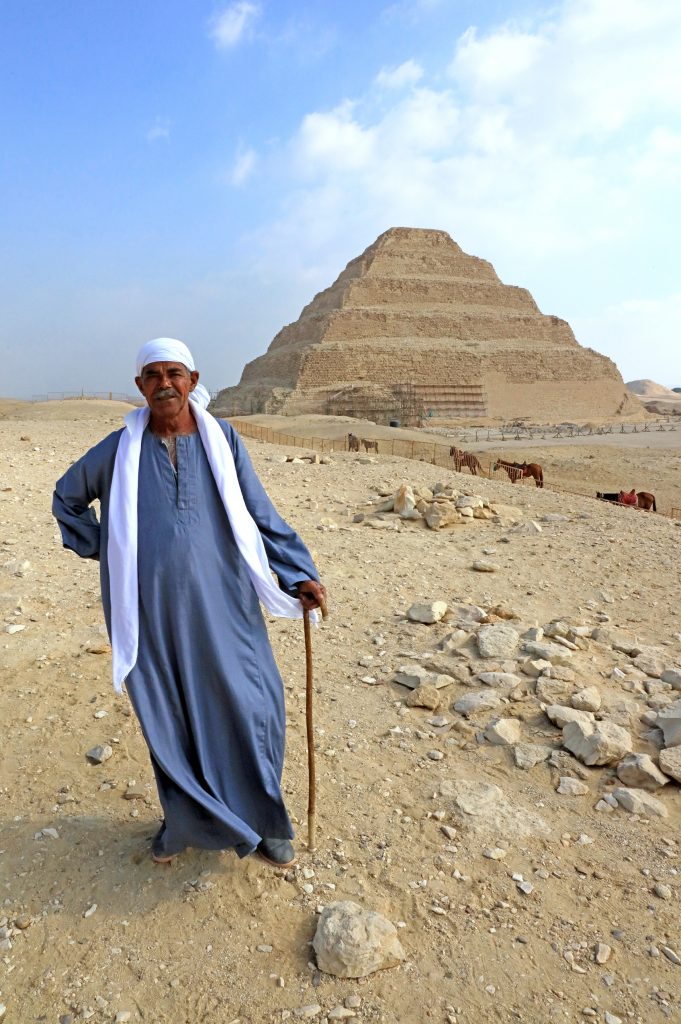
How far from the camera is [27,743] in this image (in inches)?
110

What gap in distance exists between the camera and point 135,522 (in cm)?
193

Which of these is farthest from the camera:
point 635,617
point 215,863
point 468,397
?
point 468,397

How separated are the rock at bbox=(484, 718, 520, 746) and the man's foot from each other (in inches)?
43.4

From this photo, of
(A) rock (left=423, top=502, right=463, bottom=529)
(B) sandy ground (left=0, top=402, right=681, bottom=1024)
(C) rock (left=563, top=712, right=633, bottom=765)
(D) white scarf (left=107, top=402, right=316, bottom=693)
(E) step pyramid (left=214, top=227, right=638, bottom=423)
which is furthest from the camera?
(E) step pyramid (left=214, top=227, right=638, bottom=423)

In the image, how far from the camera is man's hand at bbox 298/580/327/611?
6.93ft

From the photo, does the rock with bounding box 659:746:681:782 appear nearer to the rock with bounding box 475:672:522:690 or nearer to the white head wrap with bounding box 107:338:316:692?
Result: the rock with bounding box 475:672:522:690

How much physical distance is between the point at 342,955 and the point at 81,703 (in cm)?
185

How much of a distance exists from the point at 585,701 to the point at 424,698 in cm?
74

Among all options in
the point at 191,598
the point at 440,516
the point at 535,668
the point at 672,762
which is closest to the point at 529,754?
the point at 672,762

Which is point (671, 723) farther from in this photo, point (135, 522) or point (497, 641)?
point (135, 522)

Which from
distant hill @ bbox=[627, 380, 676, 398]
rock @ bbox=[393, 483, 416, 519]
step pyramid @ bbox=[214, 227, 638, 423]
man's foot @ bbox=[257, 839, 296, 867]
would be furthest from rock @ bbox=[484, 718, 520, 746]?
distant hill @ bbox=[627, 380, 676, 398]

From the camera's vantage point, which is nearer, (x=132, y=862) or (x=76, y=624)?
(x=132, y=862)

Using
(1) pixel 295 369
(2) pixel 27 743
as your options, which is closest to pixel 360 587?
(2) pixel 27 743

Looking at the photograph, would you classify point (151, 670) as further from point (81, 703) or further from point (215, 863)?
point (81, 703)
